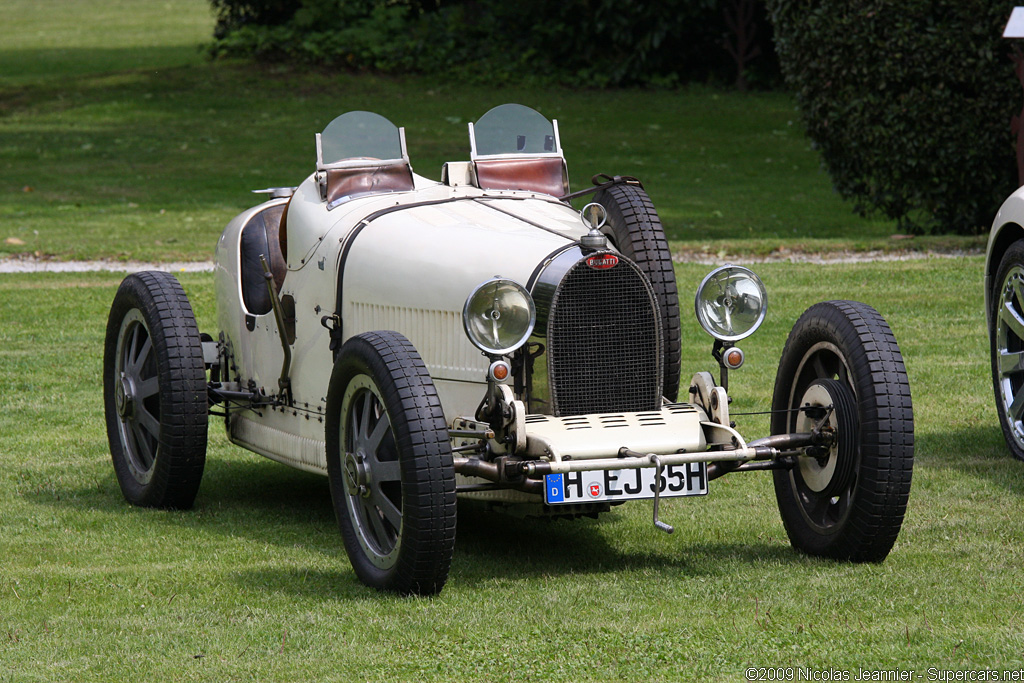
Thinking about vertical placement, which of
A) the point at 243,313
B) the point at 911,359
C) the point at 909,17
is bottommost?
the point at 911,359

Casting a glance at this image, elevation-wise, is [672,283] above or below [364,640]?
above

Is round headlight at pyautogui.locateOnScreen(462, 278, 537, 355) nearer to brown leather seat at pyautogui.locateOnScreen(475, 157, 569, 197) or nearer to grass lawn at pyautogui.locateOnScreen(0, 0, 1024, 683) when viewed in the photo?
grass lawn at pyautogui.locateOnScreen(0, 0, 1024, 683)

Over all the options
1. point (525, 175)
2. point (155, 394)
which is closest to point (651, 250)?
point (525, 175)

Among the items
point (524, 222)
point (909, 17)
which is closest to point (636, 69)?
point (909, 17)

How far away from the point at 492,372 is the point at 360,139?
2.14 metres

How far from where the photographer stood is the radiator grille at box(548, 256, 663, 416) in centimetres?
551

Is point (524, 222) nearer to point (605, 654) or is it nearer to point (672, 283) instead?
point (672, 283)

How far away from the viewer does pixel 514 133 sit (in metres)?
7.03

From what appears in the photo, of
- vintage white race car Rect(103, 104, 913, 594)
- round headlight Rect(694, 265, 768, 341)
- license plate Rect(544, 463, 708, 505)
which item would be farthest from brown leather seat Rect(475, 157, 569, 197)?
license plate Rect(544, 463, 708, 505)

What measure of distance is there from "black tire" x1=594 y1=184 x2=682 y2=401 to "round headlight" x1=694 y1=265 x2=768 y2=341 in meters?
0.43

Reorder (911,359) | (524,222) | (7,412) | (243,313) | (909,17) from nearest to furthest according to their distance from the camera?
(524,222) < (243,313) < (7,412) < (911,359) < (909,17)

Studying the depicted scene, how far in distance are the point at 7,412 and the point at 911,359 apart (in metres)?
5.99

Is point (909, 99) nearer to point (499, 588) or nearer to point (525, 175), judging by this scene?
point (525, 175)

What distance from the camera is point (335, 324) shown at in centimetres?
631
